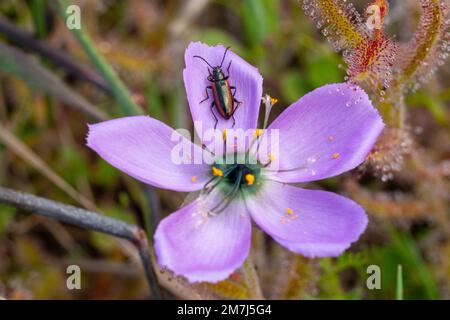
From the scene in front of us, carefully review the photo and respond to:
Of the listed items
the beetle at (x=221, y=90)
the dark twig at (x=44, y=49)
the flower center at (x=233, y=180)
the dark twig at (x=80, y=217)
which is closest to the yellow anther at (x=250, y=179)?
the flower center at (x=233, y=180)

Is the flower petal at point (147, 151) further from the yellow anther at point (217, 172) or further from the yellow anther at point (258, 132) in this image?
the yellow anther at point (258, 132)

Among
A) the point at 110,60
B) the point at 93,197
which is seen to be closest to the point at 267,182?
the point at 110,60

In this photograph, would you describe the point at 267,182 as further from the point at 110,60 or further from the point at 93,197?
the point at 93,197

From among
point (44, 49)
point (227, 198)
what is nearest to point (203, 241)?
point (227, 198)

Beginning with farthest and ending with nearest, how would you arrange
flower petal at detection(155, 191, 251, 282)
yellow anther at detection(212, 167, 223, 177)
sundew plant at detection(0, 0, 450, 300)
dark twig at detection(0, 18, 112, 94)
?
dark twig at detection(0, 18, 112, 94) → yellow anther at detection(212, 167, 223, 177) → sundew plant at detection(0, 0, 450, 300) → flower petal at detection(155, 191, 251, 282)

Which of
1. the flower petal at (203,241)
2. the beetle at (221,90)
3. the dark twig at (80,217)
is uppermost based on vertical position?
the beetle at (221,90)

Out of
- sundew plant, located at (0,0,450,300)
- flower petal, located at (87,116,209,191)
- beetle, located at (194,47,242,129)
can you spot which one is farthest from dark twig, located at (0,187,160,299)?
beetle, located at (194,47,242,129)

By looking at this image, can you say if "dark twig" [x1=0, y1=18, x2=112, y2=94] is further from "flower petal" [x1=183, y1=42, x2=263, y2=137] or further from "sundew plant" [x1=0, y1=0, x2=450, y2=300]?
"flower petal" [x1=183, y1=42, x2=263, y2=137]
